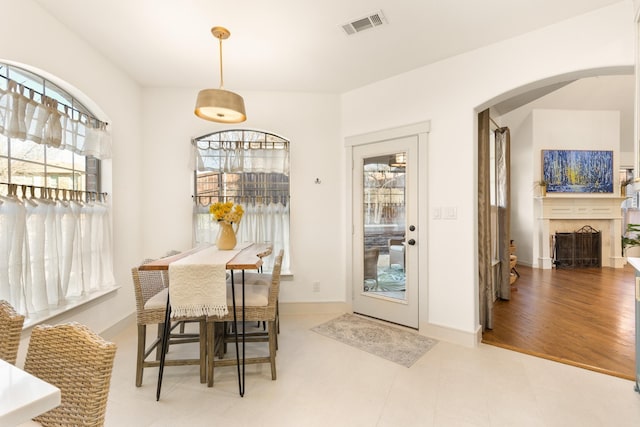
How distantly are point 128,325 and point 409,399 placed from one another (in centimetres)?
295

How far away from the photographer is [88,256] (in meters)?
2.71

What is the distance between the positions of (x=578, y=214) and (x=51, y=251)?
8.80 meters

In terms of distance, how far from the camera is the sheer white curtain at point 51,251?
1982mm

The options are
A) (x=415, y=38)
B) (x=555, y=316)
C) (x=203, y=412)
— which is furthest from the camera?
(x=555, y=316)

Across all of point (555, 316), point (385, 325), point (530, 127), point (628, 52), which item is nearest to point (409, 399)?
point (385, 325)

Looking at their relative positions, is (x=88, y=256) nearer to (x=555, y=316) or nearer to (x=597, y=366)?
(x=597, y=366)

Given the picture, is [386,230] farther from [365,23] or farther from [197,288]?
[197,288]

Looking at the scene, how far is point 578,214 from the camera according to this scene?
6586 mm

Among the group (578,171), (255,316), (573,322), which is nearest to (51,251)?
(255,316)

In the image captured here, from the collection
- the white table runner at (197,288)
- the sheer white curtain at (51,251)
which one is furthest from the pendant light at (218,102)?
the sheer white curtain at (51,251)

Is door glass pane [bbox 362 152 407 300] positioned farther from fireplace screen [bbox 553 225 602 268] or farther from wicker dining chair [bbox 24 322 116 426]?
fireplace screen [bbox 553 225 602 268]

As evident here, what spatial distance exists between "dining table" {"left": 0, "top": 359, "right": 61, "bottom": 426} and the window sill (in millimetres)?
1491

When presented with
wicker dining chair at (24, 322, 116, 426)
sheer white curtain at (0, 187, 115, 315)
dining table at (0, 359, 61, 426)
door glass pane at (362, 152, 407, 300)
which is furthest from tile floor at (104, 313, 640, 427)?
dining table at (0, 359, 61, 426)

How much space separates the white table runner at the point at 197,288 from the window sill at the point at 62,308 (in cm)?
87
